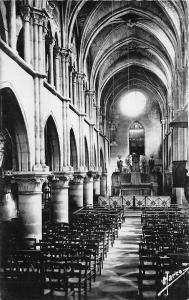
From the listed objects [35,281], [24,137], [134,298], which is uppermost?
[24,137]

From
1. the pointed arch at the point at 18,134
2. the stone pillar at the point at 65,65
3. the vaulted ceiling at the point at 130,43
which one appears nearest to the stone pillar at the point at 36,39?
the pointed arch at the point at 18,134

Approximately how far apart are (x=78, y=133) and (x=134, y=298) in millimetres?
18963

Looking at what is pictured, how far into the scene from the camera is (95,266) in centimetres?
1093

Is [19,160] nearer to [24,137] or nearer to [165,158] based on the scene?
[24,137]

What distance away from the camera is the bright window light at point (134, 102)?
4912 cm

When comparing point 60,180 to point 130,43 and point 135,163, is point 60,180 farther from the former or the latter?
point 135,163

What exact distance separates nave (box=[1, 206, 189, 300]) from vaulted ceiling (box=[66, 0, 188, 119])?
14.3 metres

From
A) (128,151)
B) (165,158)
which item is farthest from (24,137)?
(128,151)

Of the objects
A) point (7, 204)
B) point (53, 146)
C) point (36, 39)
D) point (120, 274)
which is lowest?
point (120, 274)

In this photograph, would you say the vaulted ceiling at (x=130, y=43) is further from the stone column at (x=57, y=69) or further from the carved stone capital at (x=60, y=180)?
the carved stone capital at (x=60, y=180)

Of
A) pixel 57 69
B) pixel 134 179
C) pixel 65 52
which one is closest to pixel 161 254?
pixel 57 69

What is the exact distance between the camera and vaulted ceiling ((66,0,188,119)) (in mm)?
26047

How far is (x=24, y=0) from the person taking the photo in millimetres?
15336

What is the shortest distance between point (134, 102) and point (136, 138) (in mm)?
4924
